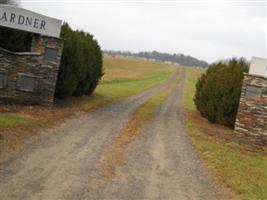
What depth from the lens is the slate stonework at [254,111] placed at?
21531mm

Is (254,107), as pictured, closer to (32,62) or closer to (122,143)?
(122,143)

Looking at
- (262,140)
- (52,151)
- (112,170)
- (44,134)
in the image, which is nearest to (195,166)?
(112,170)

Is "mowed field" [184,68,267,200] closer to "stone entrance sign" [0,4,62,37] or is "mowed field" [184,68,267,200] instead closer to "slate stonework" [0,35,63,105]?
"slate stonework" [0,35,63,105]

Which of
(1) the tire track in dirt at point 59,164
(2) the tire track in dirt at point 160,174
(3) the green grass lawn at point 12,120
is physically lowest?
(1) the tire track in dirt at point 59,164

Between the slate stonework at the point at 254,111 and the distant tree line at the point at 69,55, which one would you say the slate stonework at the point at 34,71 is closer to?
the distant tree line at the point at 69,55

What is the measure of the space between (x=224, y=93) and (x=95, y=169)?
48.1ft

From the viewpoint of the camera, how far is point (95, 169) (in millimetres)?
12680

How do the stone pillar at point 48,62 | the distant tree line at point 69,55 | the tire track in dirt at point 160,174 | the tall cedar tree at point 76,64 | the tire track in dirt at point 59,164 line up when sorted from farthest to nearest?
the tall cedar tree at point 76,64
the distant tree line at point 69,55
the stone pillar at point 48,62
the tire track in dirt at point 160,174
the tire track in dirt at point 59,164

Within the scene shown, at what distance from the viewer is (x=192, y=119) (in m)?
27.5

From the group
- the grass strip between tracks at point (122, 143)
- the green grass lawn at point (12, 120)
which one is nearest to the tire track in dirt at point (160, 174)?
the grass strip between tracks at point (122, 143)

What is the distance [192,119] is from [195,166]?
1288cm

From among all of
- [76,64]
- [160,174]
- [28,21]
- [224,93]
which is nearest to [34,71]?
[28,21]

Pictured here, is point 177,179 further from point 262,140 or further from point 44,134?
point 262,140

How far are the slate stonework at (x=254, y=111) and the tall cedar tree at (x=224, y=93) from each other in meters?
2.98
